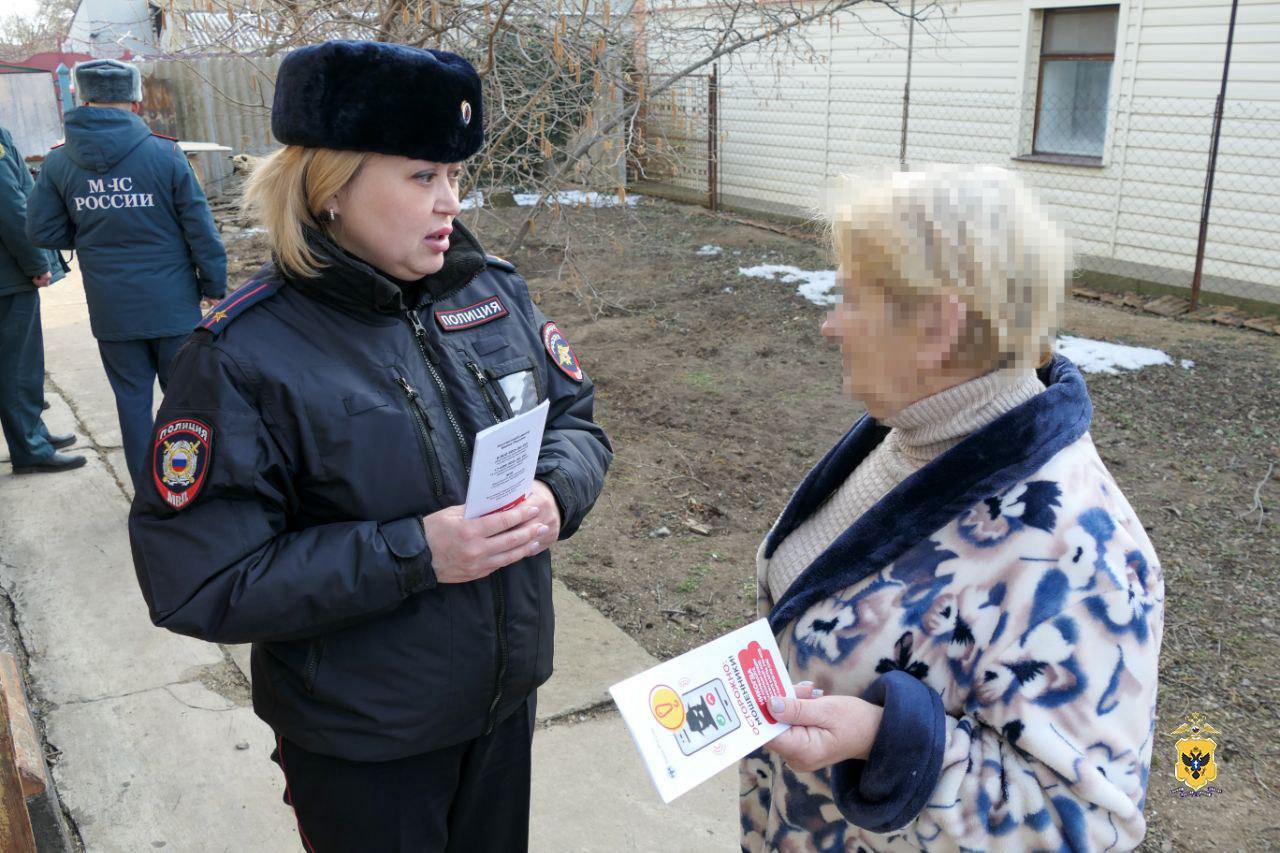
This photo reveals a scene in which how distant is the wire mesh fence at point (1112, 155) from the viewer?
8609 millimetres

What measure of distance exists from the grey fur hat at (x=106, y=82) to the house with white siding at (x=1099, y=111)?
12.6 feet

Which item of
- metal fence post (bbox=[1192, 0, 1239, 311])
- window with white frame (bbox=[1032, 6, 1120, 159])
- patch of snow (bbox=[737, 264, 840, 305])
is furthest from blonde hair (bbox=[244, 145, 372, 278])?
window with white frame (bbox=[1032, 6, 1120, 159])

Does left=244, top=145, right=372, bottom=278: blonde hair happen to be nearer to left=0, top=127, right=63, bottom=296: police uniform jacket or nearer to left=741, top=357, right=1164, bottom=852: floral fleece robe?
left=741, top=357, right=1164, bottom=852: floral fleece robe

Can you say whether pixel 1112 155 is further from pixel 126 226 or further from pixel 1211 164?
pixel 126 226

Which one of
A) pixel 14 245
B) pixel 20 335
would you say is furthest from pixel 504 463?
pixel 20 335

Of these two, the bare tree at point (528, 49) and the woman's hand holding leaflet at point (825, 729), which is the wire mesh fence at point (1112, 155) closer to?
the bare tree at point (528, 49)

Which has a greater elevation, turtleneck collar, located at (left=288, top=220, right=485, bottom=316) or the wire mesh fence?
turtleneck collar, located at (left=288, top=220, right=485, bottom=316)

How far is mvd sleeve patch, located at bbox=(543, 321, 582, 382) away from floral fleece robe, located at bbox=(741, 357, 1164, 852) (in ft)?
2.64

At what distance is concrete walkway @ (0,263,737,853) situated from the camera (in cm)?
280

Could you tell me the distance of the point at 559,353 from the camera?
6.99 feet

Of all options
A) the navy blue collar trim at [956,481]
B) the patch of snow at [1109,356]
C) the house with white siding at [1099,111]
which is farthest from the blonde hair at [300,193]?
the patch of snow at [1109,356]

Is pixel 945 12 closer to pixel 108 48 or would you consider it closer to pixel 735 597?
pixel 735 597

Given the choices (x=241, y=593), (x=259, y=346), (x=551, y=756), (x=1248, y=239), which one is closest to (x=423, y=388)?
(x=259, y=346)

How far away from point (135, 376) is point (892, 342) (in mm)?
4212
